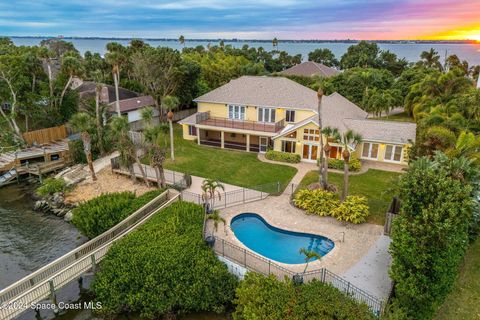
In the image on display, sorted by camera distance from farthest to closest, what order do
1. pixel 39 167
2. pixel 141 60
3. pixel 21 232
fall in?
pixel 141 60, pixel 39 167, pixel 21 232

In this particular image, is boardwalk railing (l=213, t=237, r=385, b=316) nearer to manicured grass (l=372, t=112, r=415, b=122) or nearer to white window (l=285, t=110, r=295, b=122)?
white window (l=285, t=110, r=295, b=122)

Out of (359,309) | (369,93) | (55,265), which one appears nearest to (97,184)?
(55,265)

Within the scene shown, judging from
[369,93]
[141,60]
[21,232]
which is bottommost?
[21,232]

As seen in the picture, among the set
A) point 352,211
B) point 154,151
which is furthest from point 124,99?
point 352,211

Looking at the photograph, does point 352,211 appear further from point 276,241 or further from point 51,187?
point 51,187

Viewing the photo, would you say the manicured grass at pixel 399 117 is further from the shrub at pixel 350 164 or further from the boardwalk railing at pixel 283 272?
the boardwalk railing at pixel 283 272

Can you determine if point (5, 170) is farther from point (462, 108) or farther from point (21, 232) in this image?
point (462, 108)
